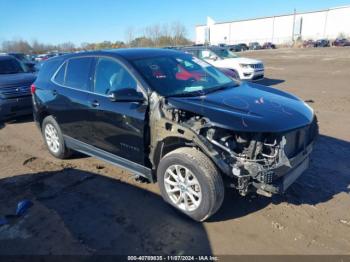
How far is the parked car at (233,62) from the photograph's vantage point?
576 inches

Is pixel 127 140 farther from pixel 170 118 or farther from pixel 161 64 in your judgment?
pixel 161 64

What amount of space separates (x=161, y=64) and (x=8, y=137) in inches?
193

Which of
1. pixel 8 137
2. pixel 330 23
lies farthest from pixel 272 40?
pixel 8 137

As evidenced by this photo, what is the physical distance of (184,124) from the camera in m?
3.55

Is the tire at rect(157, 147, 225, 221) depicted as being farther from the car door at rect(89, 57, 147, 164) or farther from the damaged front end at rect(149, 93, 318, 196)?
the car door at rect(89, 57, 147, 164)

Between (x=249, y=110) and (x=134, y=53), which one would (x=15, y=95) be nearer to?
(x=134, y=53)

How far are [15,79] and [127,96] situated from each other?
620 centimetres

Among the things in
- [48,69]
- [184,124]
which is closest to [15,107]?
[48,69]

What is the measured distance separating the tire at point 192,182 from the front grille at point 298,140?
86cm

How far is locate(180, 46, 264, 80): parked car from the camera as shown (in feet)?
48.0

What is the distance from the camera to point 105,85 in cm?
443

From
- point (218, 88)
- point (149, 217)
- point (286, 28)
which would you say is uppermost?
point (286, 28)

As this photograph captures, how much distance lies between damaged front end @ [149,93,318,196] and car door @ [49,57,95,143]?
1526mm

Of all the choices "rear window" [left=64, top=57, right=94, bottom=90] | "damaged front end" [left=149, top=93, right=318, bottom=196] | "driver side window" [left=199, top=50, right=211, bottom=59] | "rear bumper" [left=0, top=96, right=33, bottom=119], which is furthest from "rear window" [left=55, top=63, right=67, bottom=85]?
"driver side window" [left=199, top=50, right=211, bottom=59]
